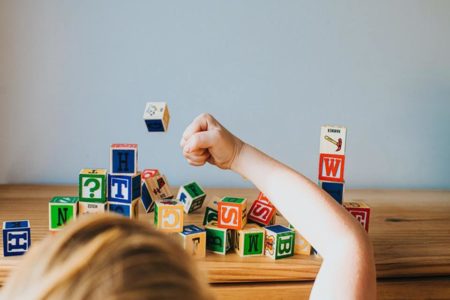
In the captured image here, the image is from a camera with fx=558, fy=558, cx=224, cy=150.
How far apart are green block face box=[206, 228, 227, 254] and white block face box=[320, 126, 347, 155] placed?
23cm

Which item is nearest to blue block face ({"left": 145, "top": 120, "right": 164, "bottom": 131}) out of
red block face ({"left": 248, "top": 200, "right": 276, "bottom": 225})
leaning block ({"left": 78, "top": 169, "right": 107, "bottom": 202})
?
leaning block ({"left": 78, "top": 169, "right": 107, "bottom": 202})

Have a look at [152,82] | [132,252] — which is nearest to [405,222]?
[152,82]

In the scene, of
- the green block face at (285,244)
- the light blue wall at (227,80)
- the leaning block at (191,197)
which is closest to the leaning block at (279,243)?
the green block face at (285,244)

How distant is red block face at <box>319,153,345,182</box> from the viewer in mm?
972

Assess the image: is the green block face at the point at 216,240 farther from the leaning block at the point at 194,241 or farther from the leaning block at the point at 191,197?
the leaning block at the point at 191,197

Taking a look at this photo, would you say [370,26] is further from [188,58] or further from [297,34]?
[188,58]

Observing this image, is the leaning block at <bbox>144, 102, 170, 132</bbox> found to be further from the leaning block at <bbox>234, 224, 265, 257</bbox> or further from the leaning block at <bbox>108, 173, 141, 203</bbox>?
the leaning block at <bbox>234, 224, 265, 257</bbox>

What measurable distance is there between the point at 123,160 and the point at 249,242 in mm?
250

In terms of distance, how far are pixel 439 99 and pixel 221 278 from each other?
2.76 feet

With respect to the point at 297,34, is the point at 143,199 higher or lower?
lower

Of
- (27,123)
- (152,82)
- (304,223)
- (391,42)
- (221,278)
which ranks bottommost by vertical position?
(221,278)

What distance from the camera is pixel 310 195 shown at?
81 centimetres

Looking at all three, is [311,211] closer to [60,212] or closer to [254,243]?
→ [254,243]

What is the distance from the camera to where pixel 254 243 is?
0.93 meters
